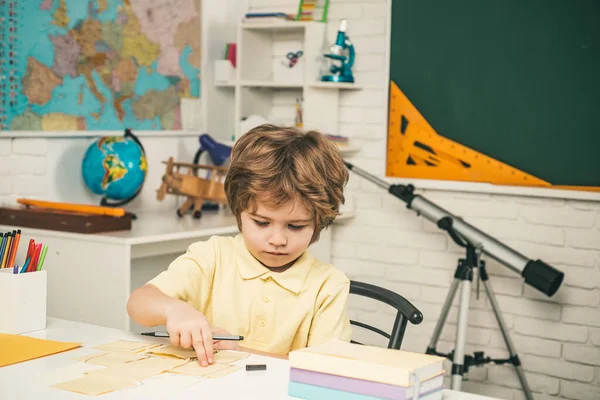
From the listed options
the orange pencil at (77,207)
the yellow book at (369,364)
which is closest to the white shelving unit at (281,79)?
the orange pencil at (77,207)

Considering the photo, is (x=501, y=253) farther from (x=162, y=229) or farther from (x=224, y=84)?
(x=224, y=84)

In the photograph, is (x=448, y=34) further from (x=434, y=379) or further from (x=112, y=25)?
(x=434, y=379)

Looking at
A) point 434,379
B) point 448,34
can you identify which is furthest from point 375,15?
point 434,379

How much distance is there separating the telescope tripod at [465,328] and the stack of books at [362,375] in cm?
175

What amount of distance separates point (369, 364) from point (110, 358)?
47 centimetres

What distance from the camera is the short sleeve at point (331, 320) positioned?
5.06 ft

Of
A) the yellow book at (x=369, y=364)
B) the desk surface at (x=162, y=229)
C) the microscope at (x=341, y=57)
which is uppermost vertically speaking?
the microscope at (x=341, y=57)

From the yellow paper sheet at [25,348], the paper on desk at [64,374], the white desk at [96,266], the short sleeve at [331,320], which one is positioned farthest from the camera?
the white desk at [96,266]

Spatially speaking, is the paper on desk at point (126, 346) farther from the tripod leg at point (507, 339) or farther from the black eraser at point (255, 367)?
the tripod leg at point (507, 339)

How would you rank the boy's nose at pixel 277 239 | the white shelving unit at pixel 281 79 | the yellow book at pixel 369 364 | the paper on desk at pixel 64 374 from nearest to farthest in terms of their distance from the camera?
1. the yellow book at pixel 369 364
2. the paper on desk at pixel 64 374
3. the boy's nose at pixel 277 239
4. the white shelving unit at pixel 281 79

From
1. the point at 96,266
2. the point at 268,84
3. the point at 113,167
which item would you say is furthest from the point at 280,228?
the point at 268,84

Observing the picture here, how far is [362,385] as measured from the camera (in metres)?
1.08

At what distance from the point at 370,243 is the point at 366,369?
2543 mm

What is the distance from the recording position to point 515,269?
2914mm
